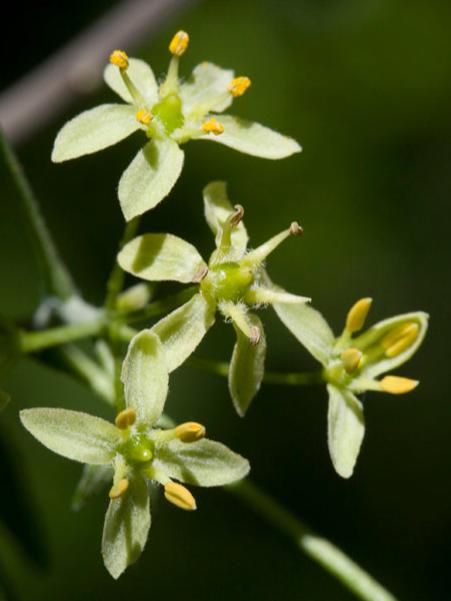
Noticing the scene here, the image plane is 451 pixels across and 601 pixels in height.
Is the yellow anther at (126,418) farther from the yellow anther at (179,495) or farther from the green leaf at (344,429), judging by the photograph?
the green leaf at (344,429)

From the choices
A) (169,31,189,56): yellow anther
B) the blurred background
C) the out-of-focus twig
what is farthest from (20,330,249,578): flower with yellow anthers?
the blurred background

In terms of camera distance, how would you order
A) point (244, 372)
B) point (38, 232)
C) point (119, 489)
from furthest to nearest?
point (38, 232)
point (244, 372)
point (119, 489)

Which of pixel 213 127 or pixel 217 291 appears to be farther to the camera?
pixel 213 127

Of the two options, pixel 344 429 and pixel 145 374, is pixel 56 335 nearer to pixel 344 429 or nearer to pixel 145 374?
pixel 145 374

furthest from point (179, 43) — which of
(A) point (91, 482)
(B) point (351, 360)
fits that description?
(A) point (91, 482)

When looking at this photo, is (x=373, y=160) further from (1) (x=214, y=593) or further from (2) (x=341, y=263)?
(1) (x=214, y=593)

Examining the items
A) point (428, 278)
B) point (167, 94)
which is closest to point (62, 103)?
point (167, 94)

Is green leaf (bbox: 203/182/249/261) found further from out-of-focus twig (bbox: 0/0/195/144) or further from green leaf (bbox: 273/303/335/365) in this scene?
out-of-focus twig (bbox: 0/0/195/144)
